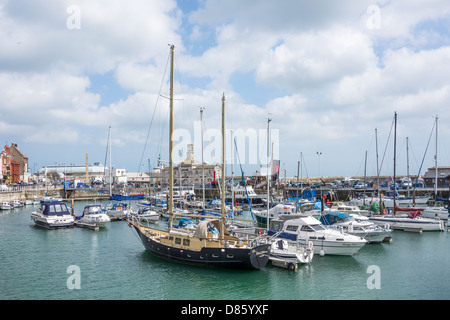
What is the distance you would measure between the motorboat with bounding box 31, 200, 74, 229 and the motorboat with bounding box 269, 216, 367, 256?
28.2 meters

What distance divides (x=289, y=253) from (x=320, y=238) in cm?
499

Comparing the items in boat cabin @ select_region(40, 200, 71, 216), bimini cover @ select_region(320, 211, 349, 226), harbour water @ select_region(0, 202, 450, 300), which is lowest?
harbour water @ select_region(0, 202, 450, 300)

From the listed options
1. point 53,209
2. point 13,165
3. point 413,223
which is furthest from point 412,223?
point 13,165

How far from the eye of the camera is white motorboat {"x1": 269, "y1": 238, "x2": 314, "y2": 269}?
25.7 meters

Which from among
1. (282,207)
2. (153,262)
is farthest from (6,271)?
(282,207)

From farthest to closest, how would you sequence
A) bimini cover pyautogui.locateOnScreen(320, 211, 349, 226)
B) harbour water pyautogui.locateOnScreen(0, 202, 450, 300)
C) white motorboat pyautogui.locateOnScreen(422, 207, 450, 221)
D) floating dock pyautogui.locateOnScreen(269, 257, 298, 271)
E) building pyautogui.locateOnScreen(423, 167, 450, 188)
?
building pyautogui.locateOnScreen(423, 167, 450, 188)
white motorboat pyautogui.locateOnScreen(422, 207, 450, 221)
bimini cover pyautogui.locateOnScreen(320, 211, 349, 226)
floating dock pyautogui.locateOnScreen(269, 257, 298, 271)
harbour water pyautogui.locateOnScreen(0, 202, 450, 300)

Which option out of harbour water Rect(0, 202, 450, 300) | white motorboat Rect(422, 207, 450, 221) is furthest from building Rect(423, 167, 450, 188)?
harbour water Rect(0, 202, 450, 300)

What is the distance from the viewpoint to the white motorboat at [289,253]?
84.2ft

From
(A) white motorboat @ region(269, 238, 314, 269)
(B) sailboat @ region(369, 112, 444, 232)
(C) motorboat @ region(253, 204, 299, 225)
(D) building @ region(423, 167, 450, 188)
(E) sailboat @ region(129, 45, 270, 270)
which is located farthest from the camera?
(D) building @ region(423, 167, 450, 188)

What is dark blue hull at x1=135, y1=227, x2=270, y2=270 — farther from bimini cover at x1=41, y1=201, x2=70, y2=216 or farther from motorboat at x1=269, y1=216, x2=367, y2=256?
bimini cover at x1=41, y1=201, x2=70, y2=216

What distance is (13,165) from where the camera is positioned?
121 metres

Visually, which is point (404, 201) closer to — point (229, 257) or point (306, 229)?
point (306, 229)
